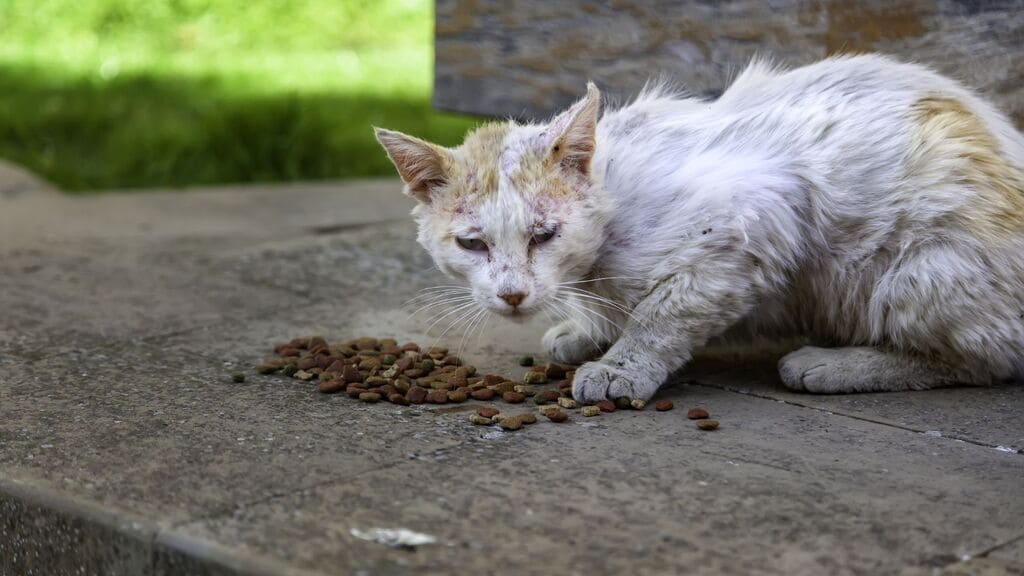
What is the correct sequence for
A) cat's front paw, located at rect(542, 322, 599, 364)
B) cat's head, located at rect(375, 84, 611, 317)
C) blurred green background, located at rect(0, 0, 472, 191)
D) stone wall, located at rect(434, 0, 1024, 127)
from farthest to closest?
blurred green background, located at rect(0, 0, 472, 191) → stone wall, located at rect(434, 0, 1024, 127) → cat's front paw, located at rect(542, 322, 599, 364) → cat's head, located at rect(375, 84, 611, 317)

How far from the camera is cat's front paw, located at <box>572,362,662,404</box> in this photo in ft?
9.29

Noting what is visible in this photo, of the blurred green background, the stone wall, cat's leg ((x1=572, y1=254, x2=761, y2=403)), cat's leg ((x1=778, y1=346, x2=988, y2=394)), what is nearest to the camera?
cat's leg ((x1=572, y1=254, x2=761, y2=403))

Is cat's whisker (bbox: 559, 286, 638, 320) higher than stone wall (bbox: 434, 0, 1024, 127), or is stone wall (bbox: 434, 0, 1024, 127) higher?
stone wall (bbox: 434, 0, 1024, 127)

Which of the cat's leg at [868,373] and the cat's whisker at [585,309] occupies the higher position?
the cat's whisker at [585,309]

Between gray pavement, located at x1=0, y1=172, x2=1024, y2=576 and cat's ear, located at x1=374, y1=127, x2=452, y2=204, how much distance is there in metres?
0.55

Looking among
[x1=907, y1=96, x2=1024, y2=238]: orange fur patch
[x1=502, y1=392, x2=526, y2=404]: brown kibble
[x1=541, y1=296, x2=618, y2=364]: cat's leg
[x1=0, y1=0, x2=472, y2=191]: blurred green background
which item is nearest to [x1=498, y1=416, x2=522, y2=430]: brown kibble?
[x1=502, y1=392, x2=526, y2=404]: brown kibble

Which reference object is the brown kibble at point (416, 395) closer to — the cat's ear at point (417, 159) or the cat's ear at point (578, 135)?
the cat's ear at point (417, 159)

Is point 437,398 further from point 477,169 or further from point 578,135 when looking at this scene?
point 578,135

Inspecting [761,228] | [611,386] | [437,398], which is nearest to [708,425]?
[611,386]

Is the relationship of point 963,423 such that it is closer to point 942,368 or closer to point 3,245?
point 942,368

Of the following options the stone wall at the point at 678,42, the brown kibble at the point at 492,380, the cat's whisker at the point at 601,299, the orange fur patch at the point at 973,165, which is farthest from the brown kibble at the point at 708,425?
the stone wall at the point at 678,42

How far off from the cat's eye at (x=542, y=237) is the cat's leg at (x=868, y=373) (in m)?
0.71

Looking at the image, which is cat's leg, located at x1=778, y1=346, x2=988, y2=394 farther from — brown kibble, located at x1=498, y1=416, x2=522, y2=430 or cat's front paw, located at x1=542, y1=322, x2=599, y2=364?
brown kibble, located at x1=498, y1=416, x2=522, y2=430

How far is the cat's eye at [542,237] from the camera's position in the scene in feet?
9.06
